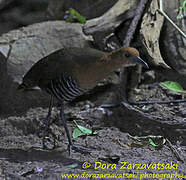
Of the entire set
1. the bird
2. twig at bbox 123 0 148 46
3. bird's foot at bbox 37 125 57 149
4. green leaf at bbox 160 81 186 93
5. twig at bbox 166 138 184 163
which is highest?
twig at bbox 123 0 148 46

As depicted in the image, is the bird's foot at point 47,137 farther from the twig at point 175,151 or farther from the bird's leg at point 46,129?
the twig at point 175,151

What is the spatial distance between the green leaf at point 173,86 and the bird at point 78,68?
0.77 meters

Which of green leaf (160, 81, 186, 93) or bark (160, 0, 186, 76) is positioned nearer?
green leaf (160, 81, 186, 93)

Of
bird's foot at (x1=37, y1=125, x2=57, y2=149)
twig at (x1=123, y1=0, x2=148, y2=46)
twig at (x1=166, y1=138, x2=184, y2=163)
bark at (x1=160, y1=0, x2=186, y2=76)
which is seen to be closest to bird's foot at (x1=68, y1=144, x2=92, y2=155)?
bird's foot at (x1=37, y1=125, x2=57, y2=149)

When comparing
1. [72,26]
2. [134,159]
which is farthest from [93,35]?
[134,159]

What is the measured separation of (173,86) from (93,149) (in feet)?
4.00

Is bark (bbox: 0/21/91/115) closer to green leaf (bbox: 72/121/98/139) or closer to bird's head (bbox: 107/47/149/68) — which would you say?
green leaf (bbox: 72/121/98/139)

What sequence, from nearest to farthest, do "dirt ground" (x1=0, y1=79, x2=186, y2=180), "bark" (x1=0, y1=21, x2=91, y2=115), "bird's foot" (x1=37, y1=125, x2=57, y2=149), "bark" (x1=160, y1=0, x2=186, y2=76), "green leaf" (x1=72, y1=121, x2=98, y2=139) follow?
1. "dirt ground" (x1=0, y1=79, x2=186, y2=180)
2. "bird's foot" (x1=37, y1=125, x2=57, y2=149)
3. "green leaf" (x1=72, y1=121, x2=98, y2=139)
4. "bark" (x1=160, y1=0, x2=186, y2=76)
5. "bark" (x1=0, y1=21, x2=91, y2=115)

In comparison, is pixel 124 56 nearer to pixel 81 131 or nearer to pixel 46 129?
pixel 81 131

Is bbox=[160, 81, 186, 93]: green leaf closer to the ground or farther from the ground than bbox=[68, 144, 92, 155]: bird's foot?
farther from the ground

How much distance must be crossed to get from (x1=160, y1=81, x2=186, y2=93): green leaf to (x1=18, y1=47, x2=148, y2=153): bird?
768mm

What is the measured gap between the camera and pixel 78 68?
330 cm

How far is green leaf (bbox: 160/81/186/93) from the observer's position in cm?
397

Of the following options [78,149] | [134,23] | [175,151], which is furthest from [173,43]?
[78,149]
